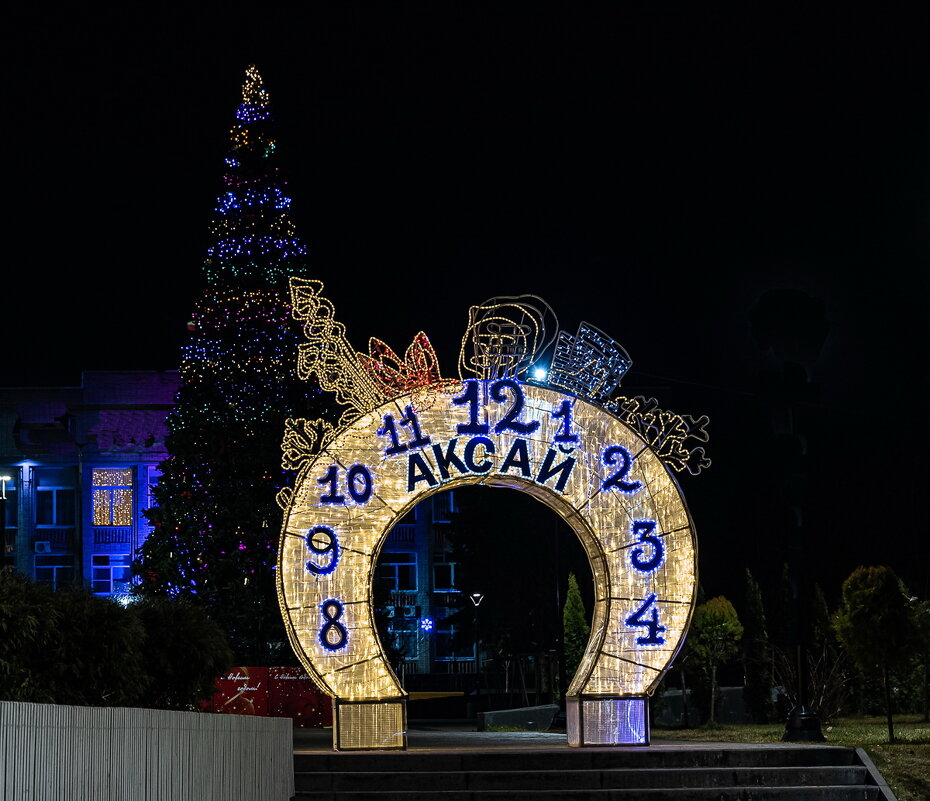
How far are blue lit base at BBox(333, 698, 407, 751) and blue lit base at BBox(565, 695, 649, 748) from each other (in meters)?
2.06

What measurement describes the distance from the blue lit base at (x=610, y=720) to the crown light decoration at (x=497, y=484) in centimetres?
2

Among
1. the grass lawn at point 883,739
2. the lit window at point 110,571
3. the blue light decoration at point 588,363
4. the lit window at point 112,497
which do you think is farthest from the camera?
the lit window at point 112,497

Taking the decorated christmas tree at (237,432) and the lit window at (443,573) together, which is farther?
the lit window at (443,573)

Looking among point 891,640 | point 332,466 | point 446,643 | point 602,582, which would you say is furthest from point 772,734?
point 446,643

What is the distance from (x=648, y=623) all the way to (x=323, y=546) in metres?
4.10

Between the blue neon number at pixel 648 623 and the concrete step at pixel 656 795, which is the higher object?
the blue neon number at pixel 648 623

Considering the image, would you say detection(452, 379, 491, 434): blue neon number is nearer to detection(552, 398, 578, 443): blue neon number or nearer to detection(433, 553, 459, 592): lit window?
detection(552, 398, 578, 443): blue neon number

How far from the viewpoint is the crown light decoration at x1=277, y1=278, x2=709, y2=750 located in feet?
63.7

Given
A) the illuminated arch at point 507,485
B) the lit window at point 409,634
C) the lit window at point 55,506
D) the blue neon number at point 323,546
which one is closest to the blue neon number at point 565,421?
the illuminated arch at point 507,485

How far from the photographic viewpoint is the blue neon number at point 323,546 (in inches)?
768

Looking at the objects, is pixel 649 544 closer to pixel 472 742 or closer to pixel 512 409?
pixel 512 409

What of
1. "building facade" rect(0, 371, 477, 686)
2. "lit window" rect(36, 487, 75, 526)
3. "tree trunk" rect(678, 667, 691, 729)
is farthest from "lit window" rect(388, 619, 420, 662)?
"tree trunk" rect(678, 667, 691, 729)

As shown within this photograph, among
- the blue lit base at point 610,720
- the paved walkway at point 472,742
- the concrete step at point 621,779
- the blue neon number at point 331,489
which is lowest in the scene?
the concrete step at point 621,779

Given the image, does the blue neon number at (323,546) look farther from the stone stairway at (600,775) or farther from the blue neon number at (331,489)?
the stone stairway at (600,775)
